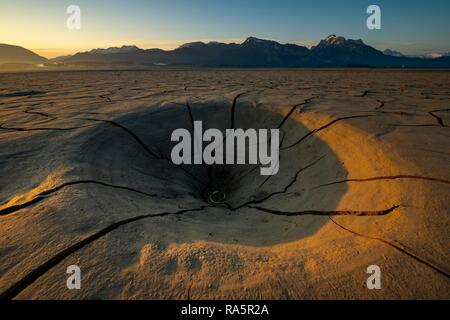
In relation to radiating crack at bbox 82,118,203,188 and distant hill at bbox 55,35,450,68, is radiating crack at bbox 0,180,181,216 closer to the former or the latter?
radiating crack at bbox 82,118,203,188

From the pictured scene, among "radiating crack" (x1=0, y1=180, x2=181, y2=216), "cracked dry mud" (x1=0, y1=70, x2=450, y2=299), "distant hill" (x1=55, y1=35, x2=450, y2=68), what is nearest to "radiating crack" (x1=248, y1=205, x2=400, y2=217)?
"cracked dry mud" (x1=0, y1=70, x2=450, y2=299)

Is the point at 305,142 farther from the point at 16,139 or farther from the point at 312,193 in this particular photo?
the point at 16,139

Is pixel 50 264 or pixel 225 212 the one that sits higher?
pixel 50 264

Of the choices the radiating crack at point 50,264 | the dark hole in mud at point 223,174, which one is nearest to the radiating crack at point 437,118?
the dark hole in mud at point 223,174

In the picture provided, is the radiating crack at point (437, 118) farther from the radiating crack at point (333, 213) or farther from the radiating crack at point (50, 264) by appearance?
the radiating crack at point (50, 264)

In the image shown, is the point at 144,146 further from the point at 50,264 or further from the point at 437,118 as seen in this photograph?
the point at 437,118

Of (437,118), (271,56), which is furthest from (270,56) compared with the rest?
(437,118)

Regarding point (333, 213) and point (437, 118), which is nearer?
point (333, 213)

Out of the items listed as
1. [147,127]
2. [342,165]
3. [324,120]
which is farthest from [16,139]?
[324,120]
